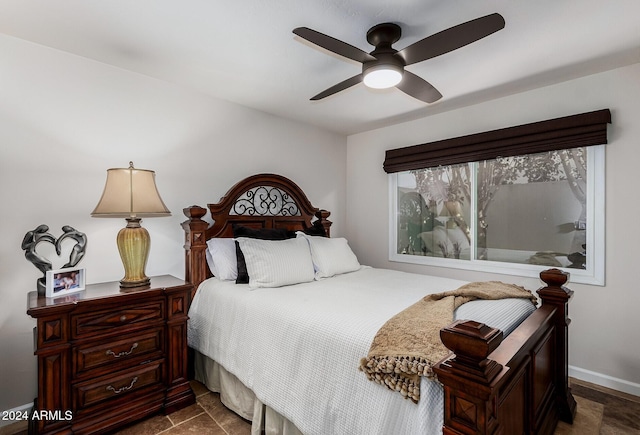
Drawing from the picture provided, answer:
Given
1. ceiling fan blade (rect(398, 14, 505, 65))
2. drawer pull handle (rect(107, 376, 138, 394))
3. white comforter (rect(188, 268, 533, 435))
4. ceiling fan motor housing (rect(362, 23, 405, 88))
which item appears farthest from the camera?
drawer pull handle (rect(107, 376, 138, 394))

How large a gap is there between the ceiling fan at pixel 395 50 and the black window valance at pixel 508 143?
1.28 metres

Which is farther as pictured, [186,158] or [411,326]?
[186,158]

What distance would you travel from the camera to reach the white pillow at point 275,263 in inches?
93.5

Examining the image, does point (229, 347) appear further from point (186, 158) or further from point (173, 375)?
point (186, 158)

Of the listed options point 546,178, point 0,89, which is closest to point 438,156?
point 546,178

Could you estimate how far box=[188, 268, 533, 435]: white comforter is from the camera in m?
1.28

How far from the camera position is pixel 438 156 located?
135 inches

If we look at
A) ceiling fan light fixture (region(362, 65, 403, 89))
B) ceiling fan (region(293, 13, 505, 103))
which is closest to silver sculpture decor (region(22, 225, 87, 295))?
ceiling fan (region(293, 13, 505, 103))

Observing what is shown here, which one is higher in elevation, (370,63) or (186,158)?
(370,63)

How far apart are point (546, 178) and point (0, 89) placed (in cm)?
415

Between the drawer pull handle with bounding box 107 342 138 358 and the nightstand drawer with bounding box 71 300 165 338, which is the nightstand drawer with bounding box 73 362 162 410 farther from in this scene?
the nightstand drawer with bounding box 71 300 165 338

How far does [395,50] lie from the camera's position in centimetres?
184

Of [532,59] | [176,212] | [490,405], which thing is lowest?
[490,405]

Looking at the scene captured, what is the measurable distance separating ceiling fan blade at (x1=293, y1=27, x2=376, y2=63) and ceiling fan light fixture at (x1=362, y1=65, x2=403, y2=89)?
0.07 meters
